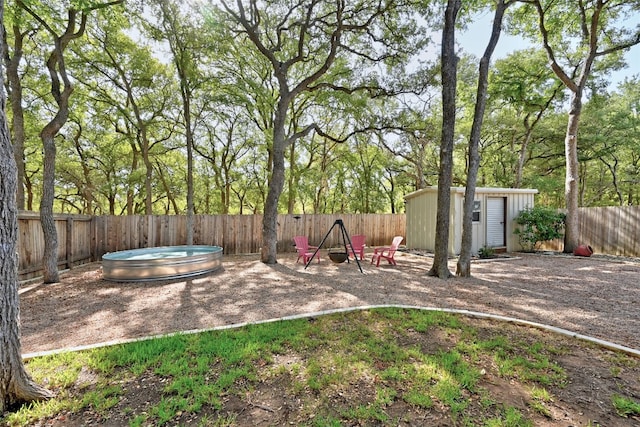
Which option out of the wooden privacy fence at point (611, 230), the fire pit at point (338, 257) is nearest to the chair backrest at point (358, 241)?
the fire pit at point (338, 257)

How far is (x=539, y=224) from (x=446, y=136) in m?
6.15

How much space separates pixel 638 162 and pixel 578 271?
17.5 metres

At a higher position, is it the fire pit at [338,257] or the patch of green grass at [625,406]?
the fire pit at [338,257]

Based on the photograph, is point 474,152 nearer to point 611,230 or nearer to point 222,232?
point 611,230

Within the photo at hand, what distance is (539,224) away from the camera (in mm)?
9359

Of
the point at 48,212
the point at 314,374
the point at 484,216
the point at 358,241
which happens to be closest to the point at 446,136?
the point at 358,241

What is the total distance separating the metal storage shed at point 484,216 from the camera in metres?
9.20

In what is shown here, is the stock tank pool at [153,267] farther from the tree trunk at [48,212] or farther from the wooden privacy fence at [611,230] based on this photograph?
the wooden privacy fence at [611,230]

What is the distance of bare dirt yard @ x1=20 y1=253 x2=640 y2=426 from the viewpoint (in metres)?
2.98

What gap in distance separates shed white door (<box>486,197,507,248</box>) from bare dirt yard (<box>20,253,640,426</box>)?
2652 mm

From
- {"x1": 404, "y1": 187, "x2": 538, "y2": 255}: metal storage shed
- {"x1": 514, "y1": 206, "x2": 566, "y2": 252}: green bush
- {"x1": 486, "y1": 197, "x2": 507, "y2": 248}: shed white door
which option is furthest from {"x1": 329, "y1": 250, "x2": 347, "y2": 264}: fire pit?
{"x1": 514, "y1": 206, "x2": 566, "y2": 252}: green bush

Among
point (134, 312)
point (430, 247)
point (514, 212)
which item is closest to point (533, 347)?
point (134, 312)

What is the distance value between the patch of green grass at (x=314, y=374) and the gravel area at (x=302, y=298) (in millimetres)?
681

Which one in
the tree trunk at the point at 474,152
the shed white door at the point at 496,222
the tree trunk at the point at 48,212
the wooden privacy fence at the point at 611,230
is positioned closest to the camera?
the tree trunk at the point at 48,212
